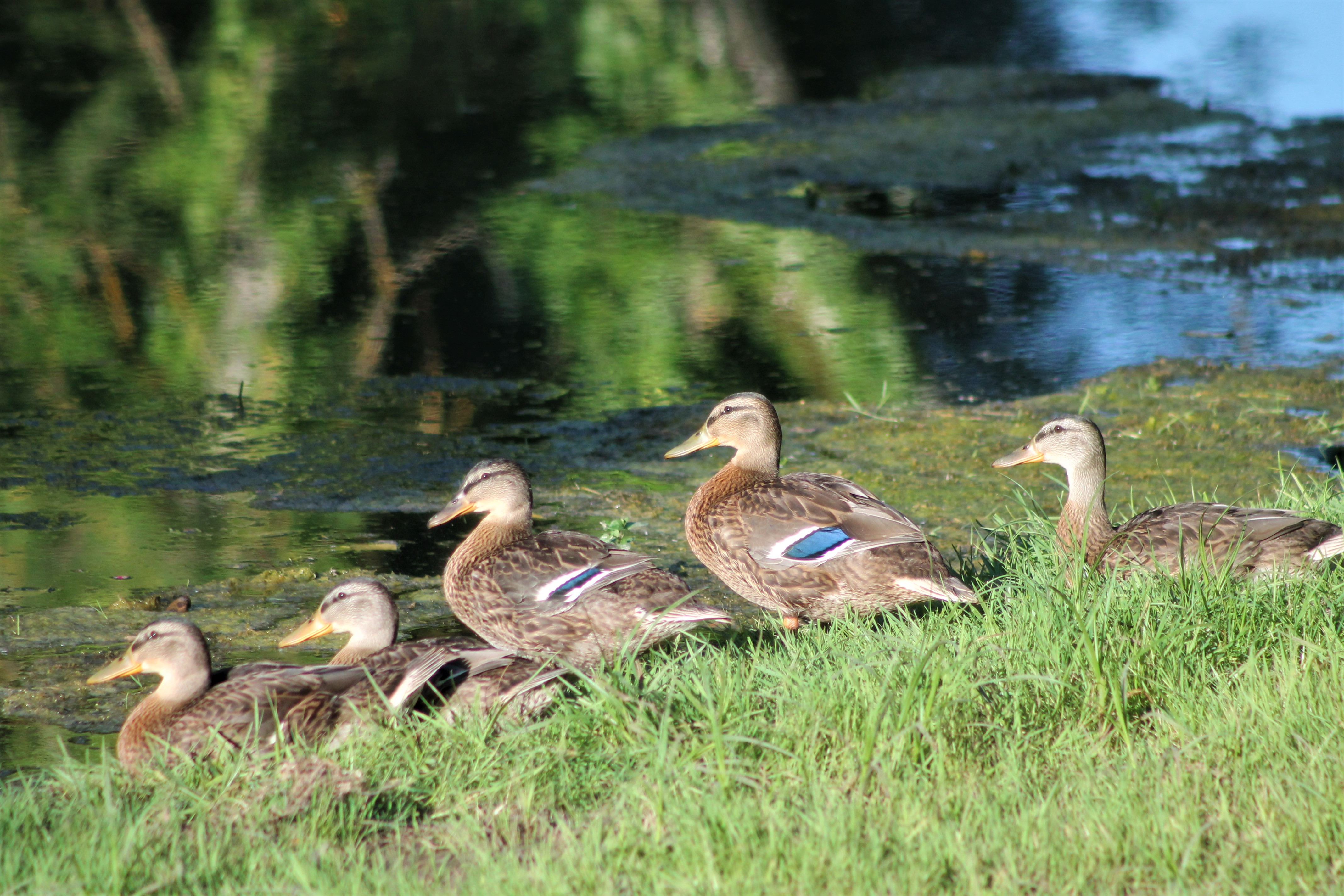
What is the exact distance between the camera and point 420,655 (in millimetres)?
4074

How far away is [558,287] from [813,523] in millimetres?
4849

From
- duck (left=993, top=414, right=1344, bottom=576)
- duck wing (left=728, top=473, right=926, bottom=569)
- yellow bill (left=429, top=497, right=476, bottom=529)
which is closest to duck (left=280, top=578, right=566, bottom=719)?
yellow bill (left=429, top=497, right=476, bottom=529)

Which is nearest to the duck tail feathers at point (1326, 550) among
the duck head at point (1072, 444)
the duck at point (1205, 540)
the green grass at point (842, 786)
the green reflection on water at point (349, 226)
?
the duck at point (1205, 540)

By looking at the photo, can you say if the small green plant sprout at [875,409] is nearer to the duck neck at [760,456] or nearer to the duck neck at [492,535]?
the duck neck at [760,456]

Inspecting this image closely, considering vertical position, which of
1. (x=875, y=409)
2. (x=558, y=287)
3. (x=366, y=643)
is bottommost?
(x=875, y=409)

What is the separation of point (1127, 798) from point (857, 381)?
182 inches

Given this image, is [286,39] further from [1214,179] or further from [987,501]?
[987,501]

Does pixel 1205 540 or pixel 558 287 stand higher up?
pixel 1205 540

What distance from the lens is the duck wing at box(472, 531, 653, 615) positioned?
14.8 feet

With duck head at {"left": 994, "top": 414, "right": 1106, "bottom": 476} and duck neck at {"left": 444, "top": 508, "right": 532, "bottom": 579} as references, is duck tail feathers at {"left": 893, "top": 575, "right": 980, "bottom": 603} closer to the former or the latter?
duck head at {"left": 994, "top": 414, "right": 1106, "bottom": 476}

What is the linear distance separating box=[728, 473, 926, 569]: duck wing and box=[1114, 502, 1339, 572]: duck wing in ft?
2.33

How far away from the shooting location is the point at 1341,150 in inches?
515

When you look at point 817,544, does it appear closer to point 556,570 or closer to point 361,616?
point 556,570

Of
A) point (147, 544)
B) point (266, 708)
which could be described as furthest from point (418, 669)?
point (147, 544)
